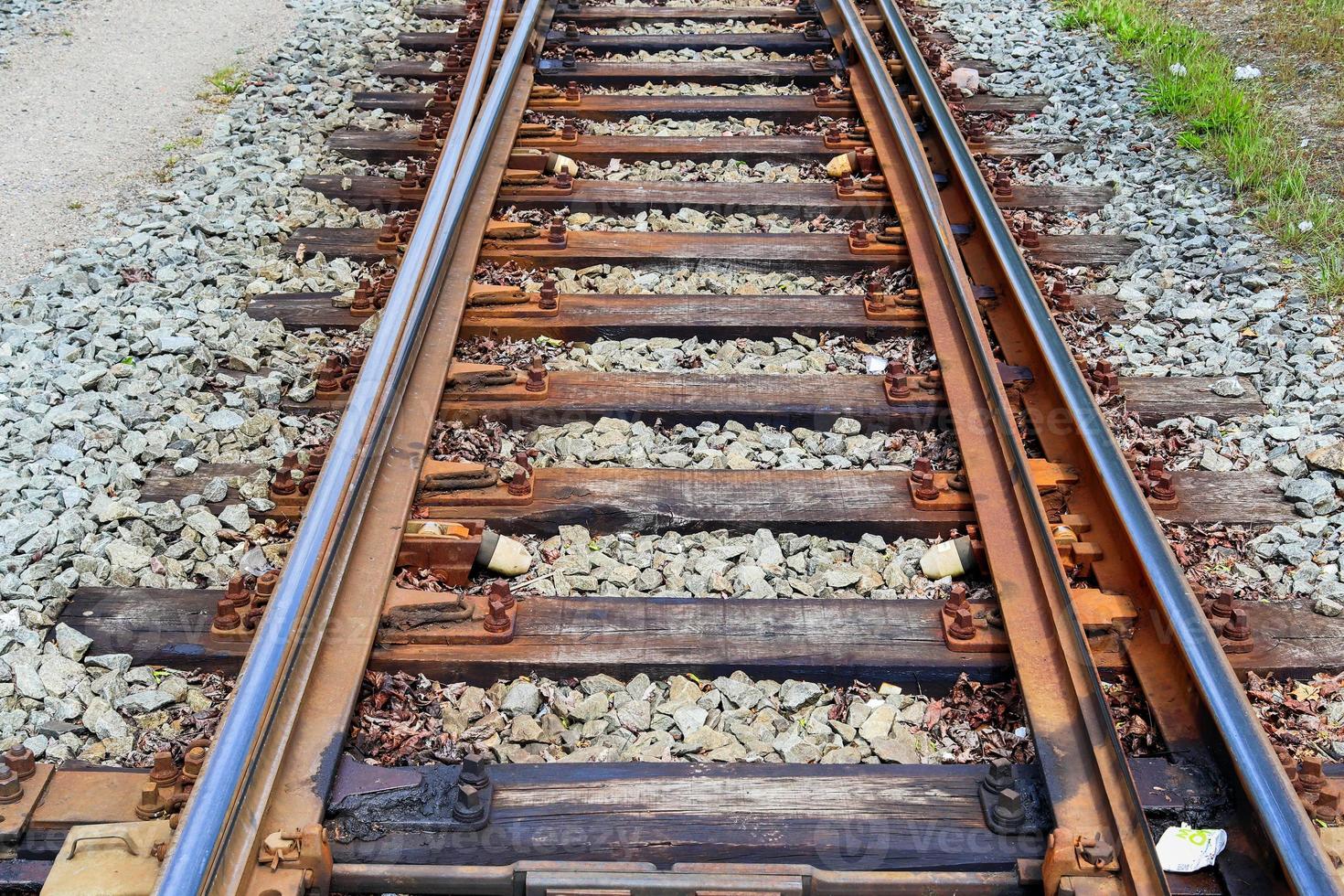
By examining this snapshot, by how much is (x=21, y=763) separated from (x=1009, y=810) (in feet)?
6.32

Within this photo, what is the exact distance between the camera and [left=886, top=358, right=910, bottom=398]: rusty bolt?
12.1ft

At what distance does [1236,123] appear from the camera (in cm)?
571

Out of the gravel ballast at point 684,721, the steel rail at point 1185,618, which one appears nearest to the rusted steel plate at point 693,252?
the steel rail at point 1185,618

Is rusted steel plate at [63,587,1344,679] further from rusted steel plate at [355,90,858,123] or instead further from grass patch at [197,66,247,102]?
grass patch at [197,66,247,102]

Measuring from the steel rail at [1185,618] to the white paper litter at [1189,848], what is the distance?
118 millimetres

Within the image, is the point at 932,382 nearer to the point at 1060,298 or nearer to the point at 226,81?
the point at 1060,298

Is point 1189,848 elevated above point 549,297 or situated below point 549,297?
below

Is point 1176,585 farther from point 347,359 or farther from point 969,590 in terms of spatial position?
point 347,359

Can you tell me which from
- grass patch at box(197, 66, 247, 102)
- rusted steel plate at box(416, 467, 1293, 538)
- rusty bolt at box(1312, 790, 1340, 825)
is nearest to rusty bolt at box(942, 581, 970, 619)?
rusted steel plate at box(416, 467, 1293, 538)

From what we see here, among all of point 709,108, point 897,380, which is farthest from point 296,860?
point 709,108

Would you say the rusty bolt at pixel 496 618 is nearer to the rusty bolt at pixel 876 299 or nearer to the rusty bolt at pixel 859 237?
the rusty bolt at pixel 876 299

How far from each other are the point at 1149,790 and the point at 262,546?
2.21 meters

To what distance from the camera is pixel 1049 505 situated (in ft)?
10.7

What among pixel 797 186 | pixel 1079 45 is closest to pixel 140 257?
pixel 797 186
